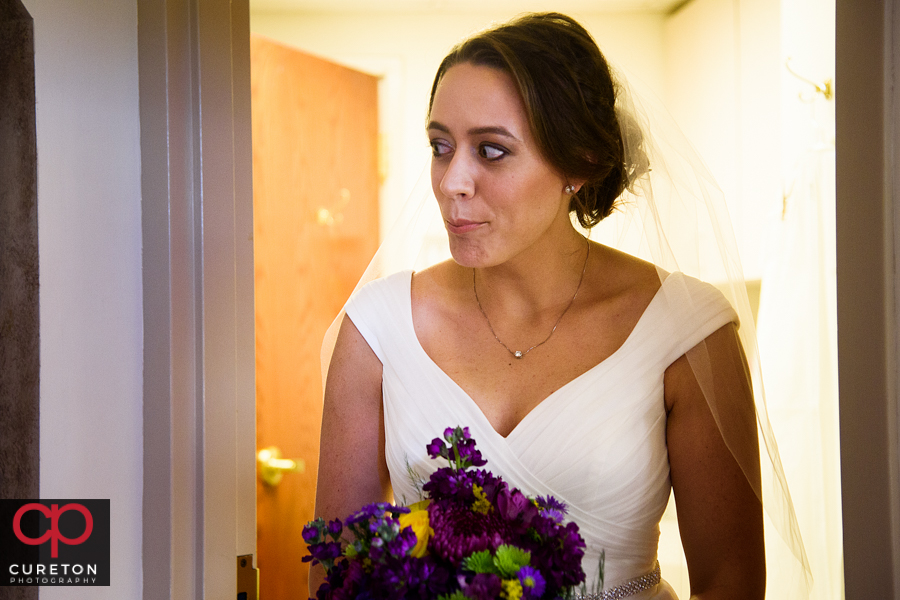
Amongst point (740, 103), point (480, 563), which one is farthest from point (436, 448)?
point (740, 103)

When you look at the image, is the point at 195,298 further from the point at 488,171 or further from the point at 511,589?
the point at 511,589

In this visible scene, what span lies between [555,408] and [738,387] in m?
0.28

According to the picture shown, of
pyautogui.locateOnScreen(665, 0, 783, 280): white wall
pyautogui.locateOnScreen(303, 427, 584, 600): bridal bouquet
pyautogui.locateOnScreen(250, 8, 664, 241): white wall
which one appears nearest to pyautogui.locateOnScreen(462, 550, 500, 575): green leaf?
pyautogui.locateOnScreen(303, 427, 584, 600): bridal bouquet

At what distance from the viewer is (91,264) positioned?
875mm

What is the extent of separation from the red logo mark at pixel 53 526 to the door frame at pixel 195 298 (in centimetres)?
8

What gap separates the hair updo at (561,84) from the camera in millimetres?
1034

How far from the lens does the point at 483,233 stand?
103 cm

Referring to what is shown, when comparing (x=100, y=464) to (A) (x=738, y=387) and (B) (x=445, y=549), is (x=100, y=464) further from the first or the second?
(A) (x=738, y=387)

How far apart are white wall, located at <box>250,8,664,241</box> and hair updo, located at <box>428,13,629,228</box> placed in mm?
1539

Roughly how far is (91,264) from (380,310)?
1.61 feet

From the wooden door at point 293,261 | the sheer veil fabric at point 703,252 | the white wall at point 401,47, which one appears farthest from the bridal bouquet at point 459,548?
the white wall at point 401,47

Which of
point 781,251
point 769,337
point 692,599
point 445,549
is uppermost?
point 781,251

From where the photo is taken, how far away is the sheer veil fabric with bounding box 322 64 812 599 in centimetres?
101

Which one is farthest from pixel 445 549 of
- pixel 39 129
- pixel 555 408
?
pixel 39 129
